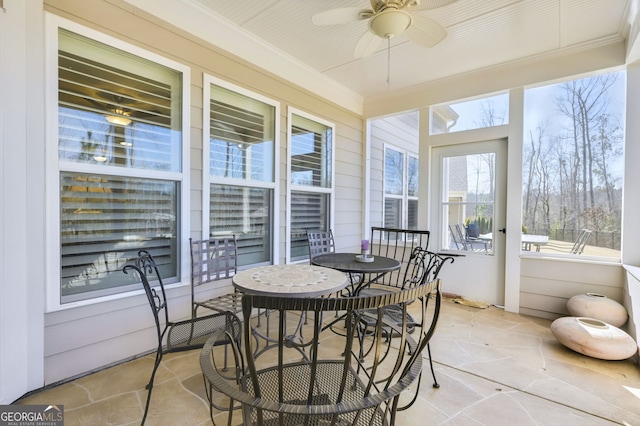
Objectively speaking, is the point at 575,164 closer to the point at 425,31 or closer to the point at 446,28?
the point at 446,28

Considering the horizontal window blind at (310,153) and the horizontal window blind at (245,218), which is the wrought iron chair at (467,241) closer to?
the horizontal window blind at (310,153)

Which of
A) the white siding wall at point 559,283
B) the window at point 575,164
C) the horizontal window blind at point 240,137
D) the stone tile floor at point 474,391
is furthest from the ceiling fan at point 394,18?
Result: the white siding wall at point 559,283

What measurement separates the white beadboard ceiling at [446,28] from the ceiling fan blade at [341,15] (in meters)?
0.54

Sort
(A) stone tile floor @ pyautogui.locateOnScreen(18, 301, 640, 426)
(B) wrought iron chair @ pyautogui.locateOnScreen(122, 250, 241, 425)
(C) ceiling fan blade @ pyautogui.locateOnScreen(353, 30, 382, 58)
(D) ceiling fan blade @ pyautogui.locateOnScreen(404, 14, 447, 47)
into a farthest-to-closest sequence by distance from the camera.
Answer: (C) ceiling fan blade @ pyautogui.locateOnScreen(353, 30, 382, 58) < (D) ceiling fan blade @ pyautogui.locateOnScreen(404, 14, 447, 47) < (A) stone tile floor @ pyautogui.locateOnScreen(18, 301, 640, 426) < (B) wrought iron chair @ pyautogui.locateOnScreen(122, 250, 241, 425)

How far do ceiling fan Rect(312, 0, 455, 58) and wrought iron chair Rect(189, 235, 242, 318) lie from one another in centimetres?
216

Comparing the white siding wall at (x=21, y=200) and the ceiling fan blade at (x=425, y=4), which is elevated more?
the ceiling fan blade at (x=425, y=4)

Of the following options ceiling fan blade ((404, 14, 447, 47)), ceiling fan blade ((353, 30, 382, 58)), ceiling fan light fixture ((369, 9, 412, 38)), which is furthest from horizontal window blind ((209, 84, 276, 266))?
ceiling fan blade ((404, 14, 447, 47))

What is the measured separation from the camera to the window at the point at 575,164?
10.9 feet

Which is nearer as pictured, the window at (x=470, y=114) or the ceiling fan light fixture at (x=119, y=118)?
the ceiling fan light fixture at (x=119, y=118)

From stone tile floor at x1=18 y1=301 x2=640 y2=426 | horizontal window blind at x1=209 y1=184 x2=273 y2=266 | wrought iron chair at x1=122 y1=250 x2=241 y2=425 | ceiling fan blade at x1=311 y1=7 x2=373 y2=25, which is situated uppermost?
ceiling fan blade at x1=311 y1=7 x2=373 y2=25

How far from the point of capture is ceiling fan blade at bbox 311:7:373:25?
7.48 ft

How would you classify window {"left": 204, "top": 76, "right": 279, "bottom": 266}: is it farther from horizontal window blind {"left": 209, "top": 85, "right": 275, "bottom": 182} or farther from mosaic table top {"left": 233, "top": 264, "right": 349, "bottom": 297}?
mosaic table top {"left": 233, "top": 264, "right": 349, "bottom": 297}

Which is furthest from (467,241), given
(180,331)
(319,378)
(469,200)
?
(180,331)

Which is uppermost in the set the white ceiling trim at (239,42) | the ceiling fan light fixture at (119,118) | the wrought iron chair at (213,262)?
the white ceiling trim at (239,42)
